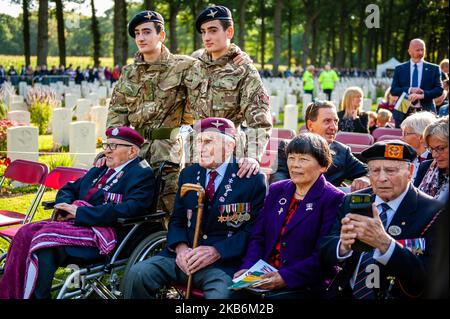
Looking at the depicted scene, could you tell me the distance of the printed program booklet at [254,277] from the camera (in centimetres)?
359

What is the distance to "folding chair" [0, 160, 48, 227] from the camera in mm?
5555

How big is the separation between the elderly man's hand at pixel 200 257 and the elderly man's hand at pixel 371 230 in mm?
1232

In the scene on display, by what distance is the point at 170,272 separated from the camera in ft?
13.5

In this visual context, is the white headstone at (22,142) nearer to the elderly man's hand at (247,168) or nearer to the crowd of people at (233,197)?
the crowd of people at (233,197)

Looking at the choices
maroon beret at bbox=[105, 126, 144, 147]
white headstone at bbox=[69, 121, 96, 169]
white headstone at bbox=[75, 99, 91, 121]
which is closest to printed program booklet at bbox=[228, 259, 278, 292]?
maroon beret at bbox=[105, 126, 144, 147]

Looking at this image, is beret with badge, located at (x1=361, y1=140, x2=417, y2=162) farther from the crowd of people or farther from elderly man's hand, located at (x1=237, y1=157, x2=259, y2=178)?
elderly man's hand, located at (x1=237, y1=157, x2=259, y2=178)

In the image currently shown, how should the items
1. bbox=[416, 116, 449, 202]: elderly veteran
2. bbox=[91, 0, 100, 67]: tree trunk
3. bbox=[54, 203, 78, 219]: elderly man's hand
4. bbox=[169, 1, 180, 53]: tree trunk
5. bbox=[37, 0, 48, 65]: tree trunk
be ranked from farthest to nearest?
bbox=[91, 0, 100, 67]: tree trunk → bbox=[169, 1, 180, 53]: tree trunk → bbox=[37, 0, 48, 65]: tree trunk → bbox=[54, 203, 78, 219]: elderly man's hand → bbox=[416, 116, 449, 202]: elderly veteran

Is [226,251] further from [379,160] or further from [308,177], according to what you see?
[379,160]

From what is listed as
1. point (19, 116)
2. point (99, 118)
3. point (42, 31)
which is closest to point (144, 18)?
point (19, 116)

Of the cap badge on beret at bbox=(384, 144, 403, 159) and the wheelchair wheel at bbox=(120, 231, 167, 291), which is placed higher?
the cap badge on beret at bbox=(384, 144, 403, 159)

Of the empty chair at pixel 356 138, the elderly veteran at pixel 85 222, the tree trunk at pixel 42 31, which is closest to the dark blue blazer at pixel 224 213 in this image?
the elderly veteran at pixel 85 222

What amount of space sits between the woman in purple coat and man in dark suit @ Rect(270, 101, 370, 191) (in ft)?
3.81

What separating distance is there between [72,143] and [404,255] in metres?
8.33
